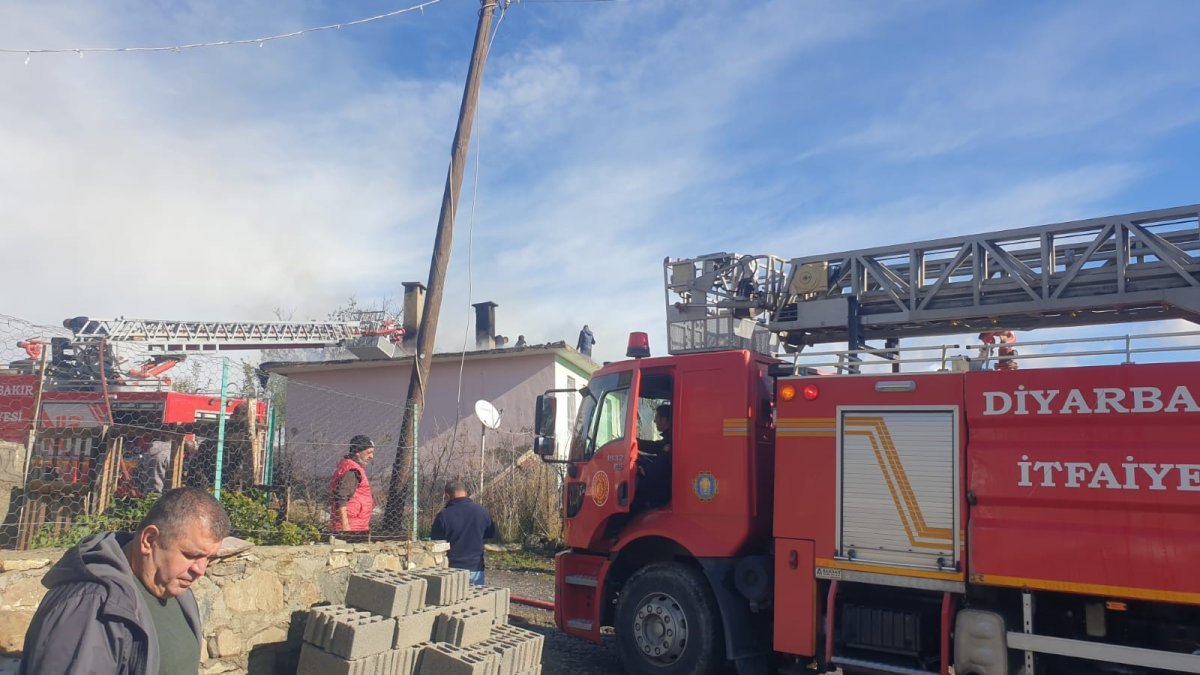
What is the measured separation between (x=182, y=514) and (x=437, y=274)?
8260mm

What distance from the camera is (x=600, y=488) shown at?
802 centimetres

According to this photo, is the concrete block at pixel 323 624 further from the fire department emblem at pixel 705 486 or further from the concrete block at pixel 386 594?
the fire department emblem at pixel 705 486

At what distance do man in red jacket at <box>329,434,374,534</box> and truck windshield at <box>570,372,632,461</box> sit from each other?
77.1 inches

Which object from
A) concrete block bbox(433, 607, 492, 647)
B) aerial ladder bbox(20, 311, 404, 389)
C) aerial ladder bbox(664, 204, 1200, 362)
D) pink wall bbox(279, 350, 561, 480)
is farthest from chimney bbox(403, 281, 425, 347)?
concrete block bbox(433, 607, 492, 647)

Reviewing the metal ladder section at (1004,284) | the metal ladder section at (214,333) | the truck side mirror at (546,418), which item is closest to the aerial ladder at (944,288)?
the metal ladder section at (1004,284)

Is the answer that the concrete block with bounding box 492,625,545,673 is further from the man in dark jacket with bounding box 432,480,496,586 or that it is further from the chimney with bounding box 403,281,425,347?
the chimney with bounding box 403,281,425,347

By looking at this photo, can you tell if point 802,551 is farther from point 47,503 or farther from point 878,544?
point 47,503

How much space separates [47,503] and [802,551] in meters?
5.36

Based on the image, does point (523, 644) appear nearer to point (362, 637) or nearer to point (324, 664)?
point (362, 637)

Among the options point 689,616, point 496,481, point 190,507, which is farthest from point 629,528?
point 496,481

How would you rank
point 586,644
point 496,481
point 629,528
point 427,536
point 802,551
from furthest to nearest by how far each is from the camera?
point 496,481
point 427,536
point 586,644
point 629,528
point 802,551

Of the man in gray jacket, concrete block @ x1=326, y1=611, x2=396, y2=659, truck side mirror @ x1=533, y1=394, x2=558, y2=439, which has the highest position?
truck side mirror @ x1=533, y1=394, x2=558, y2=439

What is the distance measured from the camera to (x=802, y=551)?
675cm

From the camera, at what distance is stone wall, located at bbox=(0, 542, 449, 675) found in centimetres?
566
